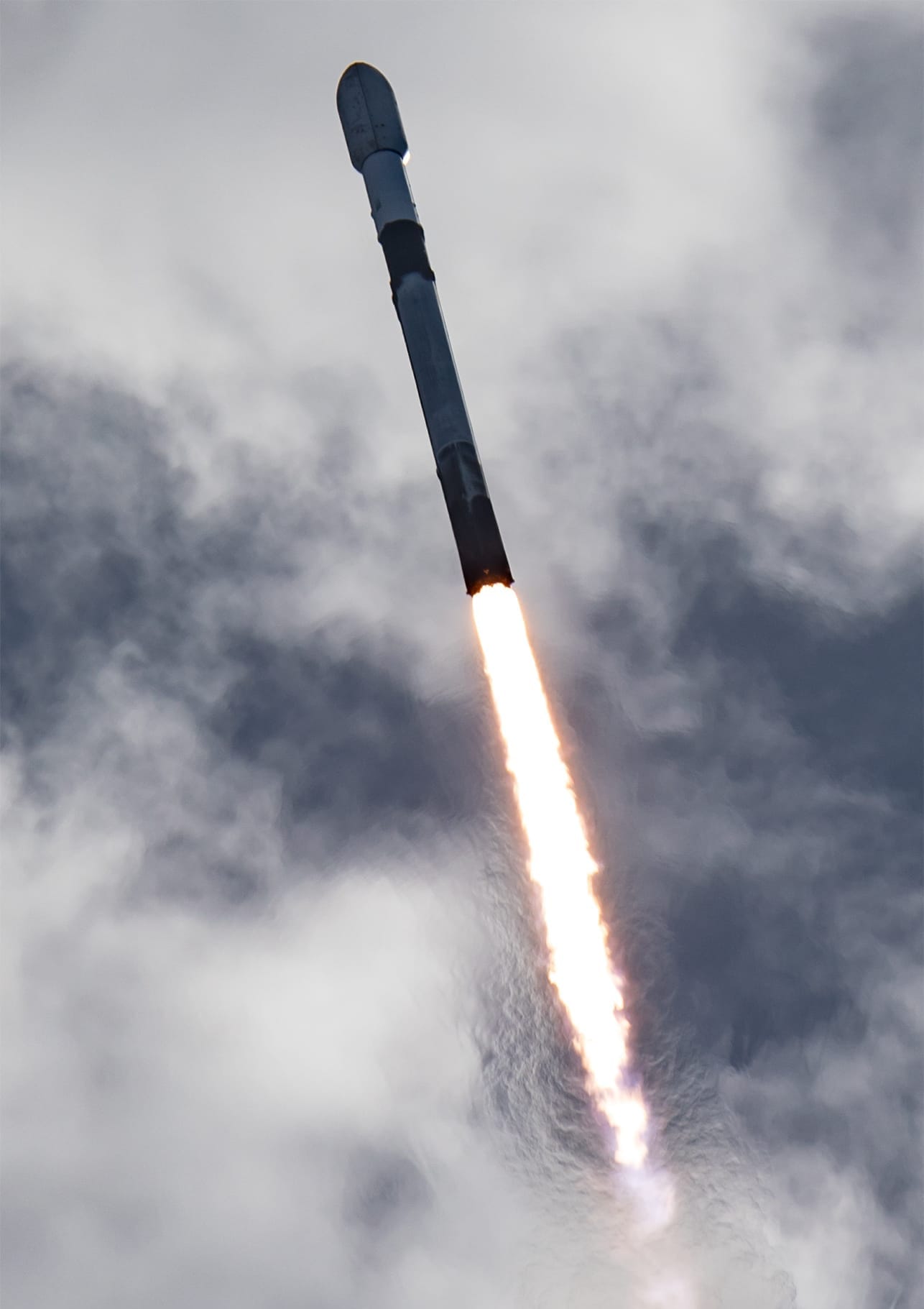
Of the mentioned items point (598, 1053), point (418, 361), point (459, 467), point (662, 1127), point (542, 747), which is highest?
point (418, 361)

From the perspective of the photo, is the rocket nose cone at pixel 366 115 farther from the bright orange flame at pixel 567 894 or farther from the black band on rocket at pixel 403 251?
the bright orange flame at pixel 567 894

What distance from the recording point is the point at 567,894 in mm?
46219

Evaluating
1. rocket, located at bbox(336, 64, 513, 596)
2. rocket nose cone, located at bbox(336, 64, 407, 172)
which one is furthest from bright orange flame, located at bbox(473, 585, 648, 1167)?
rocket nose cone, located at bbox(336, 64, 407, 172)

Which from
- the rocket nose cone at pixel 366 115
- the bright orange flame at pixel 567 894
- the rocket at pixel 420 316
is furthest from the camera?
the rocket nose cone at pixel 366 115

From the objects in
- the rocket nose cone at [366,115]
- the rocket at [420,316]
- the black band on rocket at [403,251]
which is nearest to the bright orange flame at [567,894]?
the rocket at [420,316]

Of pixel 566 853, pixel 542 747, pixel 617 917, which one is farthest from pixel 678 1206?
pixel 542 747

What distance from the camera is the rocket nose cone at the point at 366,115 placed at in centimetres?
5056

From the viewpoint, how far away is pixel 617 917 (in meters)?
48.5

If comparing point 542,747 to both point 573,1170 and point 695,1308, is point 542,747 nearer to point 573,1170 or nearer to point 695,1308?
point 573,1170

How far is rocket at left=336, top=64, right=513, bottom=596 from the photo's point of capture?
42.0 meters

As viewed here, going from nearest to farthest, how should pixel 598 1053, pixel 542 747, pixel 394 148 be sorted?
pixel 542 747, pixel 598 1053, pixel 394 148

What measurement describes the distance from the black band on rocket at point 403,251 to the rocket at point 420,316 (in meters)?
0.03

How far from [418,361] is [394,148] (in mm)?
13389

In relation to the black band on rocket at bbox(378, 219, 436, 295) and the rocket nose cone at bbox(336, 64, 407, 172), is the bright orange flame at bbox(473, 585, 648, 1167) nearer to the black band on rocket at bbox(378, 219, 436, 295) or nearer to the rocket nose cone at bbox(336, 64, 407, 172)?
the black band on rocket at bbox(378, 219, 436, 295)
